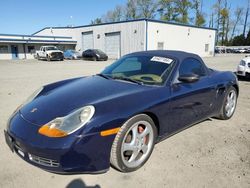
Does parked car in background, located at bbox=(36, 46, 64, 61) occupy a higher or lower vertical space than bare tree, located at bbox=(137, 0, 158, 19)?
lower

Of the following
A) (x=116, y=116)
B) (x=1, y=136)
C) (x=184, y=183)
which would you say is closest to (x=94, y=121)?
(x=116, y=116)

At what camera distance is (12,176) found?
104 inches

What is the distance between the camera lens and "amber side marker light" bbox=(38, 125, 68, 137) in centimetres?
226

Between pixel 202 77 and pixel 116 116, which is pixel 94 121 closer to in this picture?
pixel 116 116

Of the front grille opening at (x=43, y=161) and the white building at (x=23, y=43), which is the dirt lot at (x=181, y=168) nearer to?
the front grille opening at (x=43, y=161)

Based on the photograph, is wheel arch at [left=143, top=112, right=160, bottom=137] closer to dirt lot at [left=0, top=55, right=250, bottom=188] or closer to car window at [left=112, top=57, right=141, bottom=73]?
dirt lot at [left=0, top=55, right=250, bottom=188]

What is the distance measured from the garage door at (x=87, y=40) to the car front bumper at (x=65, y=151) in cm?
3375

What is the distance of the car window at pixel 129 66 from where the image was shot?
372 cm

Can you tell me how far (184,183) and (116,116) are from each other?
1128 millimetres

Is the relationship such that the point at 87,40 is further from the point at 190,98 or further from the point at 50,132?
the point at 50,132

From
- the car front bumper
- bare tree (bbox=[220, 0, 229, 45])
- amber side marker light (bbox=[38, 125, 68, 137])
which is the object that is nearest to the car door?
the car front bumper

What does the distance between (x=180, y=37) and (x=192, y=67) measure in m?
31.7

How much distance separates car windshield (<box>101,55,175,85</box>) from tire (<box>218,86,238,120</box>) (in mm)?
1769

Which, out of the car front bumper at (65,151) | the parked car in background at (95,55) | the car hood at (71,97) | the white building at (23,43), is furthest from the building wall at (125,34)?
the car front bumper at (65,151)
